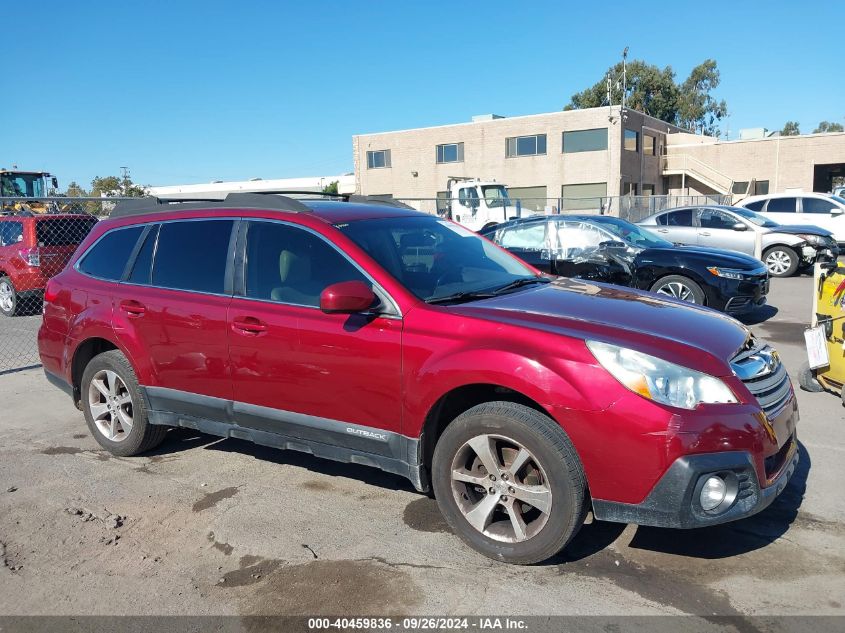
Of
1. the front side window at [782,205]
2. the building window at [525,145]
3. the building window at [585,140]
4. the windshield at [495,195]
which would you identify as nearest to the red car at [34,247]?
the windshield at [495,195]

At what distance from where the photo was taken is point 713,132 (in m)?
82.6

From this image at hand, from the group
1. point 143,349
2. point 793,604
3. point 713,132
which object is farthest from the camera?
point 713,132

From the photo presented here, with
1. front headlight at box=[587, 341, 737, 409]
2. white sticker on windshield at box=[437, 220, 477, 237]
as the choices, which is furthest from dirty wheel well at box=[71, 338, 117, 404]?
front headlight at box=[587, 341, 737, 409]

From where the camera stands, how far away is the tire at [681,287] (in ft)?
30.3

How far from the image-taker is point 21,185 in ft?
78.3

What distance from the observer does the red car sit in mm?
12211

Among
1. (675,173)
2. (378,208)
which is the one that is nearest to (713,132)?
(675,173)

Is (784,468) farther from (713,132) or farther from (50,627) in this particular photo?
(713,132)

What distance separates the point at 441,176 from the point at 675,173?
1481 centimetres

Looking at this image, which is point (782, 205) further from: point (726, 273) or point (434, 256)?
point (434, 256)

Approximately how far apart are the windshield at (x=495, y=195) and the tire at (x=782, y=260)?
9.89 m

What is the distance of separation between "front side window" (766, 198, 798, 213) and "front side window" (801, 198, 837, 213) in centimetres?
23

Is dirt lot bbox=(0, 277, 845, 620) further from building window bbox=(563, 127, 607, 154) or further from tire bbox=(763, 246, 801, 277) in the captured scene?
building window bbox=(563, 127, 607, 154)

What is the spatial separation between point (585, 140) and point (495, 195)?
13032mm
